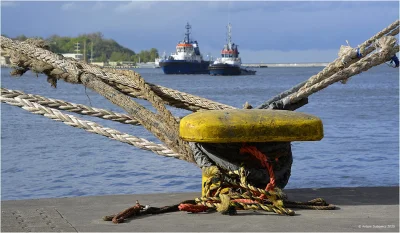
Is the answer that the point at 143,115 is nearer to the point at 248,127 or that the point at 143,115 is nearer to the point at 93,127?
the point at 93,127

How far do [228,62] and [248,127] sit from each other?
79107mm

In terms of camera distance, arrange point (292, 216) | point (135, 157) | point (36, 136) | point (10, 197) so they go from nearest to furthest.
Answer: point (292, 216) → point (10, 197) → point (135, 157) → point (36, 136)

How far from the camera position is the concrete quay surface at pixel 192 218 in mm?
3840

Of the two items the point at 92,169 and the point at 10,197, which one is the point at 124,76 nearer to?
the point at 10,197

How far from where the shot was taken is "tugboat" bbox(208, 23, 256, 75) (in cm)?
7931

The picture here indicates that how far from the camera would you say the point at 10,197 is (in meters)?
7.78

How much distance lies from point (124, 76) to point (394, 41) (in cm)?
167

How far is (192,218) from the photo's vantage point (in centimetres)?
410

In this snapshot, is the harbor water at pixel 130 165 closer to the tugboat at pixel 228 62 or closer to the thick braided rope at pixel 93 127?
the thick braided rope at pixel 93 127

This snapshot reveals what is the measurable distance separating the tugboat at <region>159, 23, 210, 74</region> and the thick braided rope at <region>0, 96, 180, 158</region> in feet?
248

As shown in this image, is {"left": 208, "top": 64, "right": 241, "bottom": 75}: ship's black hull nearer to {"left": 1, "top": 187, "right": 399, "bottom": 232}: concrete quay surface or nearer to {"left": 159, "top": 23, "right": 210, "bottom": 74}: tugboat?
{"left": 159, "top": 23, "right": 210, "bottom": 74}: tugboat

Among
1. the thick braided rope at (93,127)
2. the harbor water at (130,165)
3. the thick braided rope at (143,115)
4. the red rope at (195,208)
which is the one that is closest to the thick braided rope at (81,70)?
the thick braided rope at (143,115)

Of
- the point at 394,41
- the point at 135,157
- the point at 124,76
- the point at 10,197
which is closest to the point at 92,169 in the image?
the point at 135,157

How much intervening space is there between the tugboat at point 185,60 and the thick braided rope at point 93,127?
248ft
